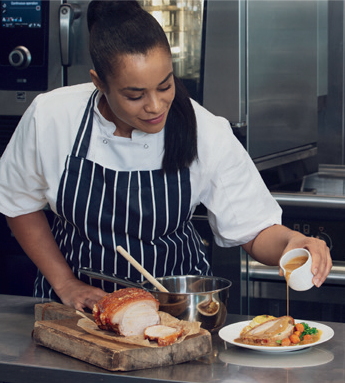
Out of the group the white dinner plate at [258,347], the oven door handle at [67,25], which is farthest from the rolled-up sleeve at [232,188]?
the oven door handle at [67,25]

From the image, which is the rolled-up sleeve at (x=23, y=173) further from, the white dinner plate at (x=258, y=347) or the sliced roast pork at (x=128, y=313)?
the white dinner plate at (x=258, y=347)

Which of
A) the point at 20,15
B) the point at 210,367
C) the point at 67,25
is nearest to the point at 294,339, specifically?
the point at 210,367

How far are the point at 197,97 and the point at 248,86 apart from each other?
167 millimetres

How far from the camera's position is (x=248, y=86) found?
2.20 meters

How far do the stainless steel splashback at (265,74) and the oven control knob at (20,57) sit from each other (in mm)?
621

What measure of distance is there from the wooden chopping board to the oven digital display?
4.18 feet

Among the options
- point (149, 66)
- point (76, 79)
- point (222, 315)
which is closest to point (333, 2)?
point (76, 79)

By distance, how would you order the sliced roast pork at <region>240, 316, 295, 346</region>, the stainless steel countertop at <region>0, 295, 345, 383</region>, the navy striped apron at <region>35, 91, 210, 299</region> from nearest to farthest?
the stainless steel countertop at <region>0, 295, 345, 383</region>, the sliced roast pork at <region>240, 316, 295, 346</region>, the navy striped apron at <region>35, 91, 210, 299</region>

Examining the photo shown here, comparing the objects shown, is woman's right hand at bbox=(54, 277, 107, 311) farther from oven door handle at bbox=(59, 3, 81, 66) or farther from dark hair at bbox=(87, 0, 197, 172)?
oven door handle at bbox=(59, 3, 81, 66)

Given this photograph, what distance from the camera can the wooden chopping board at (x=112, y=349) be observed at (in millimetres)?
1252

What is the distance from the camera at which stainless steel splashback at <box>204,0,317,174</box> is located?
2.18m

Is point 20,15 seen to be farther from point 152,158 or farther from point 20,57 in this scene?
point 152,158

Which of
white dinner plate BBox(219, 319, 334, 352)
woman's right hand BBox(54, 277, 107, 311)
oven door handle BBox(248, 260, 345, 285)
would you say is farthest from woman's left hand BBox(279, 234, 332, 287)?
oven door handle BBox(248, 260, 345, 285)

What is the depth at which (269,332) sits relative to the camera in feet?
4.44
